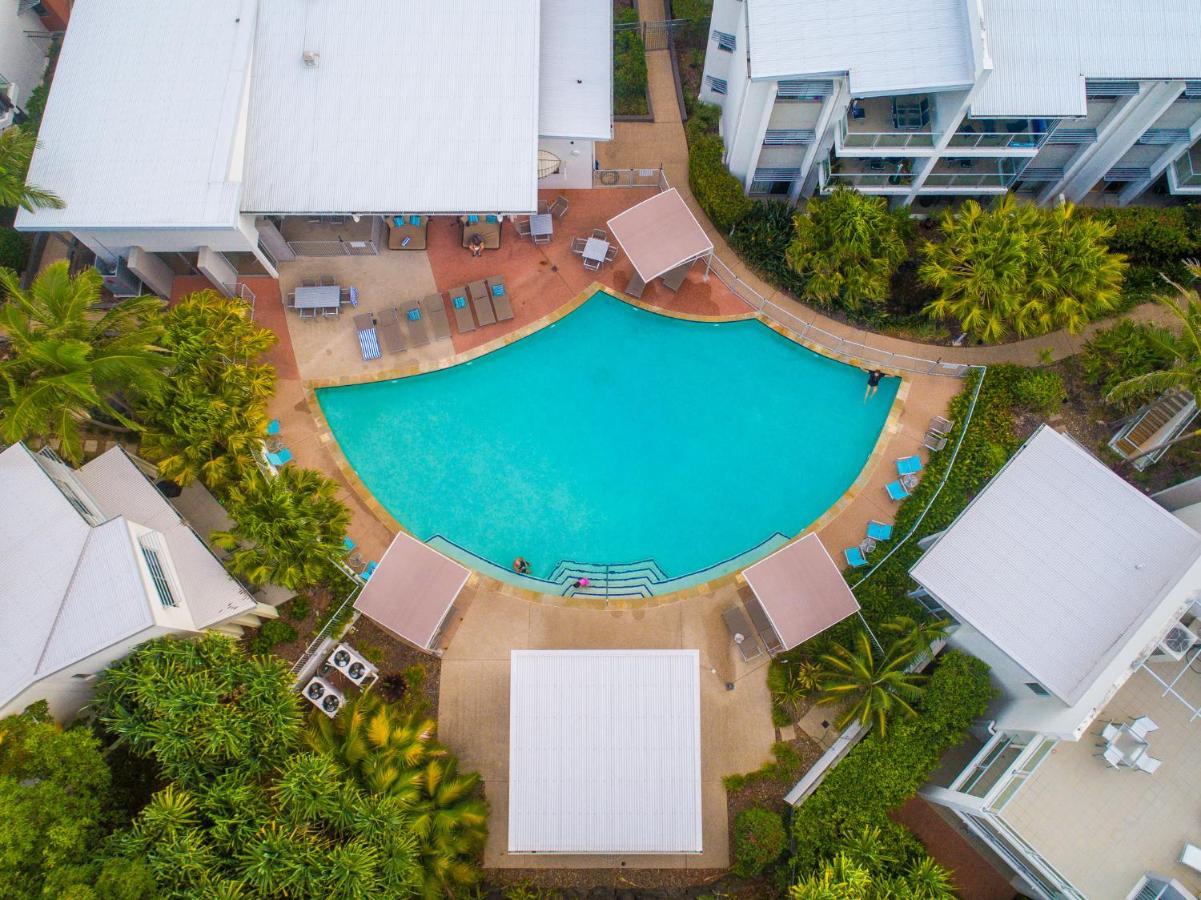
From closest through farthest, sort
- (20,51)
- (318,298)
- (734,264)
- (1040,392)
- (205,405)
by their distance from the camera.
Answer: (205,405)
(1040,392)
(318,298)
(734,264)
(20,51)

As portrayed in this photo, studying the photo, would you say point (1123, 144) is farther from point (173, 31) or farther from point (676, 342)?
point (173, 31)

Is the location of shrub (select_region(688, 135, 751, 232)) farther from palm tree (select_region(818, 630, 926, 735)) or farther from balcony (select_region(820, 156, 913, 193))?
palm tree (select_region(818, 630, 926, 735))

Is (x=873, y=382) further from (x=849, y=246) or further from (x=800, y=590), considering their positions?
(x=800, y=590)

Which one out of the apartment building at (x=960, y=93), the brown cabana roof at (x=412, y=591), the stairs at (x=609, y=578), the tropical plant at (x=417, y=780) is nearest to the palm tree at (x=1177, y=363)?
the apartment building at (x=960, y=93)

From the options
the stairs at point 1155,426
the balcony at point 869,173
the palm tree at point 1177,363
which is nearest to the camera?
the palm tree at point 1177,363

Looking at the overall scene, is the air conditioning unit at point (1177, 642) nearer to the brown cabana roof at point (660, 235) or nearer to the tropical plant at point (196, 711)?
the brown cabana roof at point (660, 235)

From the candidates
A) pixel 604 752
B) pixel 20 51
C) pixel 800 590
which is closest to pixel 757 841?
pixel 604 752
